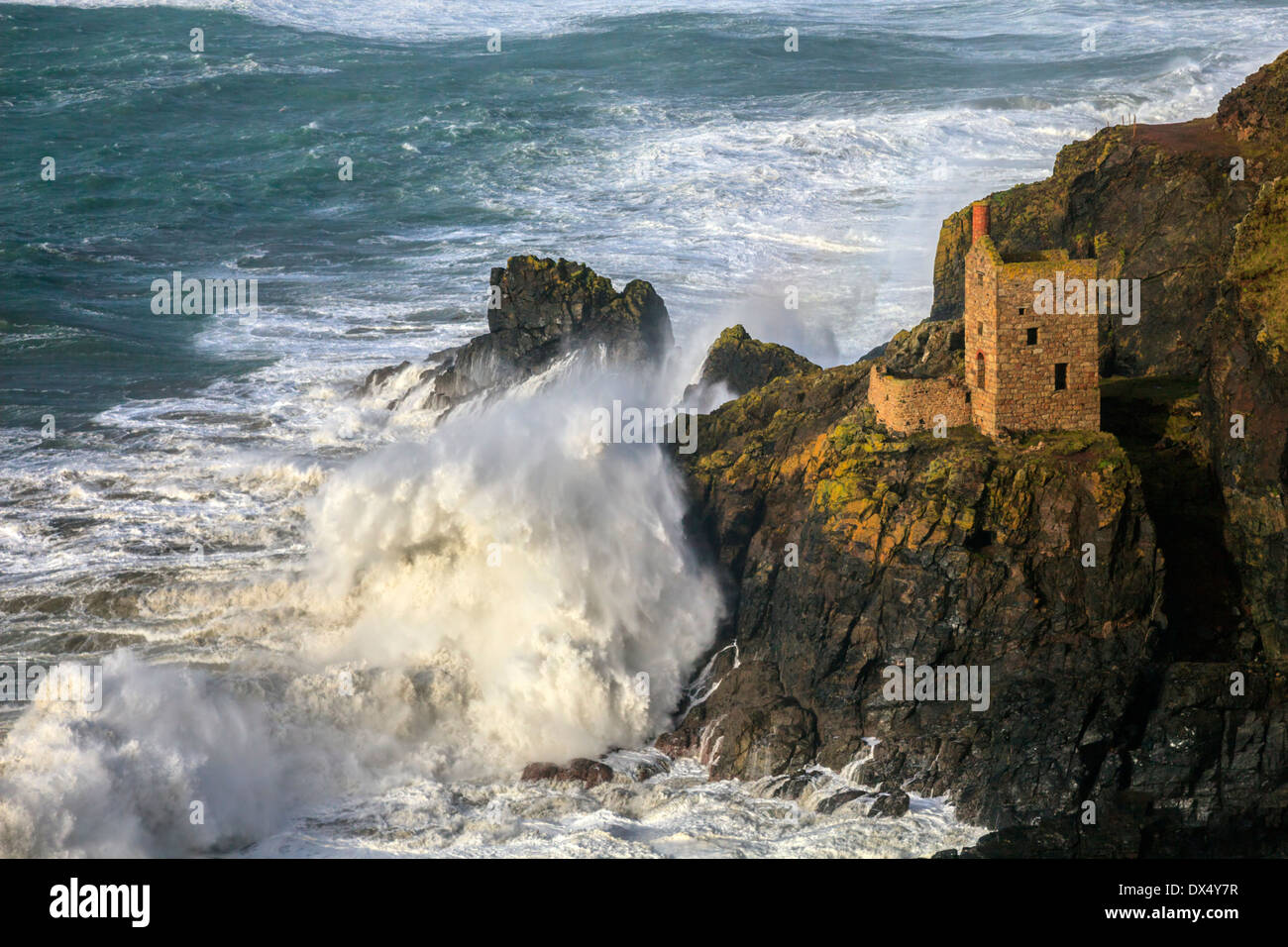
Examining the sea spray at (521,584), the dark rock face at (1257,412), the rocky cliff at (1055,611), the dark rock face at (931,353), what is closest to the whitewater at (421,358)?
the sea spray at (521,584)

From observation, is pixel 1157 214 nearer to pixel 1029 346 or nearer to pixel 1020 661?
pixel 1029 346

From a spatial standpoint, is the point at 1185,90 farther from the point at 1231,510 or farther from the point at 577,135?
the point at 1231,510

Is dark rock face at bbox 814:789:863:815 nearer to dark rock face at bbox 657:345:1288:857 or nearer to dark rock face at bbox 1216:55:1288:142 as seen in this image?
dark rock face at bbox 657:345:1288:857

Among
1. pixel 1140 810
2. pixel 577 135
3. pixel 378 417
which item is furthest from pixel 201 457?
pixel 577 135

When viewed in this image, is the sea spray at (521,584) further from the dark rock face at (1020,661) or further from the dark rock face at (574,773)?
the dark rock face at (1020,661)

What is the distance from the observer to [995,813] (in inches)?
1212

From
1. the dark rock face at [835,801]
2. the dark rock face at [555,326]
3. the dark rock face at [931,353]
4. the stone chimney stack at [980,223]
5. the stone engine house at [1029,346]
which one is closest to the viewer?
the dark rock face at [835,801]

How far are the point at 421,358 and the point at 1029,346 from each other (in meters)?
28.2

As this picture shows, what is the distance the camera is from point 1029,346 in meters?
32.8

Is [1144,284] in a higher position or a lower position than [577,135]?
lower

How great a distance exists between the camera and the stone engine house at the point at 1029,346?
1277 inches

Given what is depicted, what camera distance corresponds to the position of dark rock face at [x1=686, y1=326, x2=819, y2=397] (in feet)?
147

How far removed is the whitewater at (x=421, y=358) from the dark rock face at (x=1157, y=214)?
405 inches
